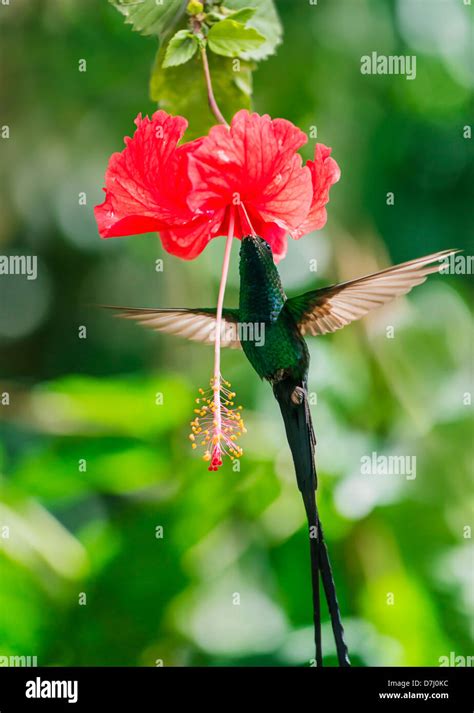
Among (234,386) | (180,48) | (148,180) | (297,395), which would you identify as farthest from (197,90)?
(234,386)

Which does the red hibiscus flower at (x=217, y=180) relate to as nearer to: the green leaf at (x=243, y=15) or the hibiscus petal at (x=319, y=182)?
the hibiscus petal at (x=319, y=182)

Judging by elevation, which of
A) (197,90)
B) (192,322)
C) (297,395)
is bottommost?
(297,395)

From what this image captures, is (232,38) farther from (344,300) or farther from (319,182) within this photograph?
(344,300)

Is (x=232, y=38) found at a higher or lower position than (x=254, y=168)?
higher

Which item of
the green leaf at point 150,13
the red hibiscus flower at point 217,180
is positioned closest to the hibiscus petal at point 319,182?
the red hibiscus flower at point 217,180

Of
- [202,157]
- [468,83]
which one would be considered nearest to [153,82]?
[202,157]
